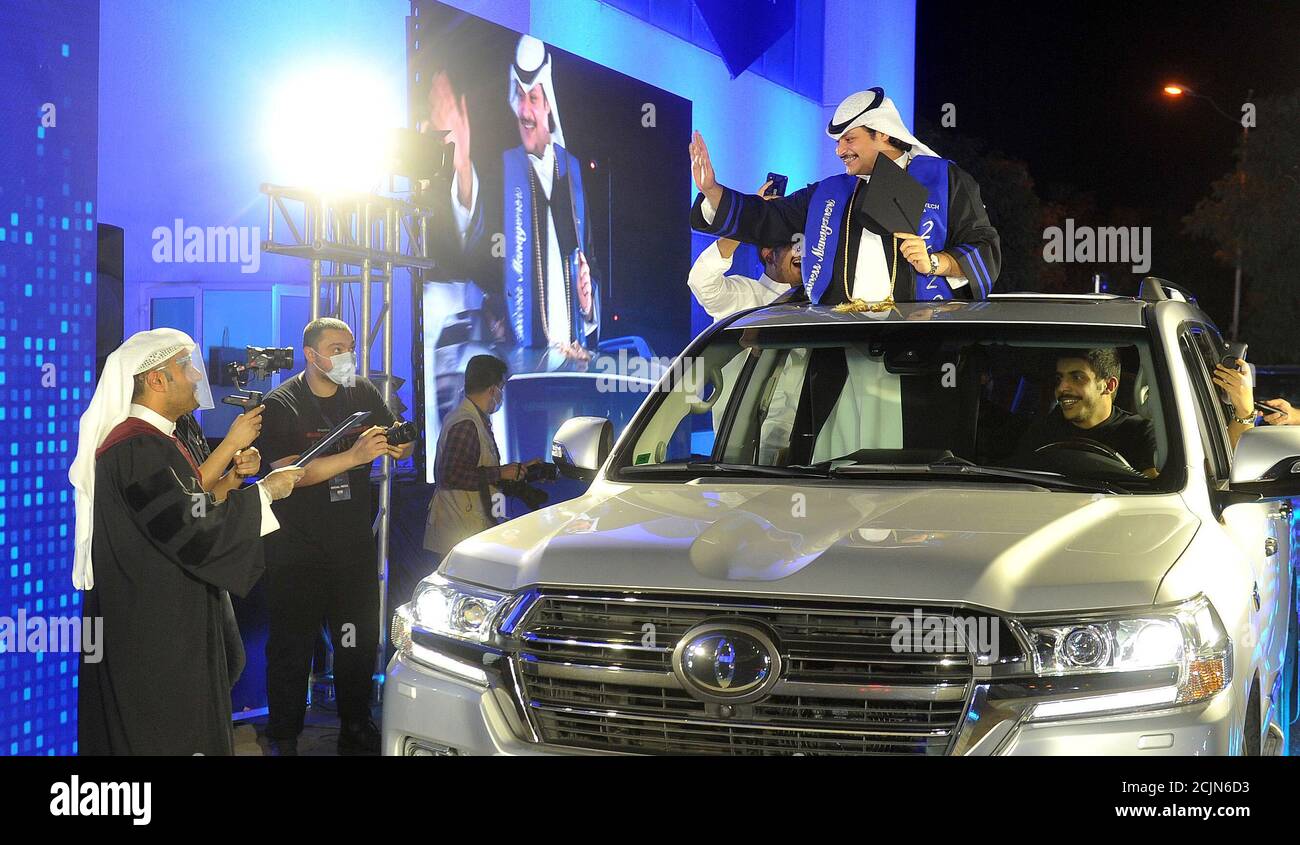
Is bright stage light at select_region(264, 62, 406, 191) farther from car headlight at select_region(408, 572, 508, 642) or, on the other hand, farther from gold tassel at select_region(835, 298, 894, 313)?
car headlight at select_region(408, 572, 508, 642)

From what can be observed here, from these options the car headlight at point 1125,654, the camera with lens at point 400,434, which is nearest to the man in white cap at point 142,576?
the camera with lens at point 400,434

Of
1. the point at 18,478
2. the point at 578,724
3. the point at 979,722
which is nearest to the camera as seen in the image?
the point at 979,722

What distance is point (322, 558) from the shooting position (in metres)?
6.21

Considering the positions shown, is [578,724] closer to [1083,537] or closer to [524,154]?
[1083,537]

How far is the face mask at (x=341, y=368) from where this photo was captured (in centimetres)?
622

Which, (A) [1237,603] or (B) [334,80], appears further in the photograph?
(B) [334,80]

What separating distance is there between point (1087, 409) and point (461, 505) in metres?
3.70

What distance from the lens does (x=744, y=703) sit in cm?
310

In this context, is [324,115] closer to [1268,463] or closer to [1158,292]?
[1158,292]

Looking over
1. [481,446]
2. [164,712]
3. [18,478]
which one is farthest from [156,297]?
[164,712]

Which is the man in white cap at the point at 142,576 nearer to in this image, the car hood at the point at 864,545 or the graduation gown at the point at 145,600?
the graduation gown at the point at 145,600

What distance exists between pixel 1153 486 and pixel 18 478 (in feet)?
12.2

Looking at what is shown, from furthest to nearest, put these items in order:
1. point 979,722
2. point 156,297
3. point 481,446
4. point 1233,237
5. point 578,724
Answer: point 1233,237
point 156,297
point 481,446
point 578,724
point 979,722

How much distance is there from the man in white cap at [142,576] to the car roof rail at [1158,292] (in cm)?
303
